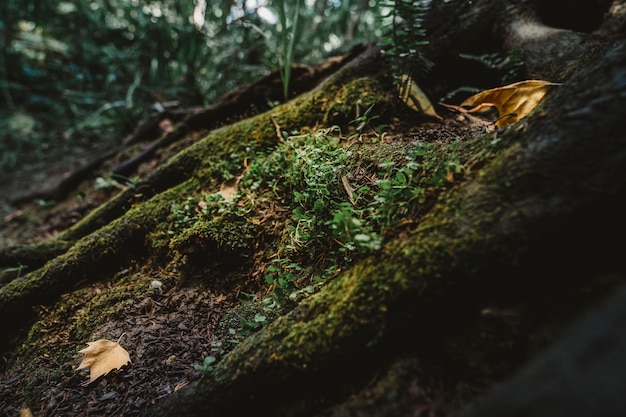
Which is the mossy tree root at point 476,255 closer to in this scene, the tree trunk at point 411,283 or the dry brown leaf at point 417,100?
the tree trunk at point 411,283

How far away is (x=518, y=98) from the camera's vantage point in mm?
2014

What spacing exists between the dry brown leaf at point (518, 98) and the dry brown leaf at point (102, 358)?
109 inches

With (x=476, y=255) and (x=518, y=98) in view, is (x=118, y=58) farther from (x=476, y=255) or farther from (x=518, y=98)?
(x=476, y=255)

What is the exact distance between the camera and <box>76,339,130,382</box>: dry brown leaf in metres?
1.86

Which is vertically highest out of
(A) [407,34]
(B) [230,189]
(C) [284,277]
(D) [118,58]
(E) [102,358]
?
(D) [118,58]

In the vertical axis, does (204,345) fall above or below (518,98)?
below

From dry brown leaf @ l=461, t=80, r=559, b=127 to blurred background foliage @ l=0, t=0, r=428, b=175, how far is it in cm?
407

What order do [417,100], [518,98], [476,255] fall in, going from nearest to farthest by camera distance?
1. [476,255]
2. [518,98]
3. [417,100]

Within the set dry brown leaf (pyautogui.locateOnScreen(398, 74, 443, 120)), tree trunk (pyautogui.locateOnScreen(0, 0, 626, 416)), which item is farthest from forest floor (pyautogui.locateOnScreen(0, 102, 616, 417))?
dry brown leaf (pyautogui.locateOnScreen(398, 74, 443, 120))

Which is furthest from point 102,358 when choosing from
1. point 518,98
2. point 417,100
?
point 518,98

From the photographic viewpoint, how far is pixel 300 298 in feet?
5.55

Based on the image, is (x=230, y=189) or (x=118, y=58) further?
(x=118, y=58)

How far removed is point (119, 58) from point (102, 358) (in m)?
6.36

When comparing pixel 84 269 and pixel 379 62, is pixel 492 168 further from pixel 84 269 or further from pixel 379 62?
pixel 84 269
